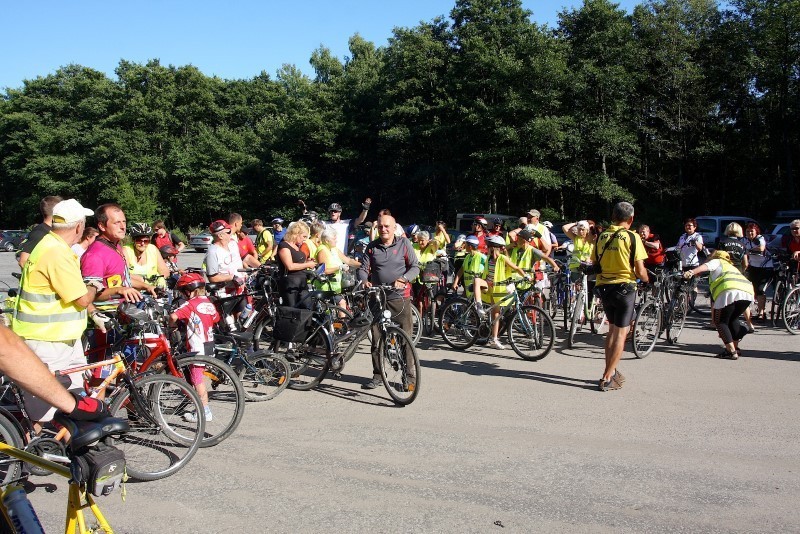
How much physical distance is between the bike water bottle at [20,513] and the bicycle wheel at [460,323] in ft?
22.6

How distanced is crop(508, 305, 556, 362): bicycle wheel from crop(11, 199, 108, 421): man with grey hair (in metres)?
5.30

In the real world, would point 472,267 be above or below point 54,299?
above

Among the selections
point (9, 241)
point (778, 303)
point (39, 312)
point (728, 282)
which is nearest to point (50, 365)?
point (39, 312)

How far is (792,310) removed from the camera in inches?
390

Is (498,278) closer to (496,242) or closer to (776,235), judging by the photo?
(496,242)

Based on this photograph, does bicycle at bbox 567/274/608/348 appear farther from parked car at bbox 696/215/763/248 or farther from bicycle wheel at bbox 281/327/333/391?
parked car at bbox 696/215/763/248

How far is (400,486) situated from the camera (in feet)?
14.2

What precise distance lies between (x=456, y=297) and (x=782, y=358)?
4211 mm

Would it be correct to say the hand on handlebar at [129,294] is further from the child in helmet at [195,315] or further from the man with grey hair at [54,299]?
the man with grey hair at [54,299]

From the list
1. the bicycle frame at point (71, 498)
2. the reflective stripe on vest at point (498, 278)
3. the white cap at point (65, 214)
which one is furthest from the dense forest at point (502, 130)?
the bicycle frame at point (71, 498)

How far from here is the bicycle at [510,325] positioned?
8102 mm

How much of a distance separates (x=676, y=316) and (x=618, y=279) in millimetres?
2970

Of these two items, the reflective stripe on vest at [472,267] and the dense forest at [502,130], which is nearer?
the reflective stripe on vest at [472,267]

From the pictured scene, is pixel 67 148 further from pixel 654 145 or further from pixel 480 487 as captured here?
Result: pixel 480 487
